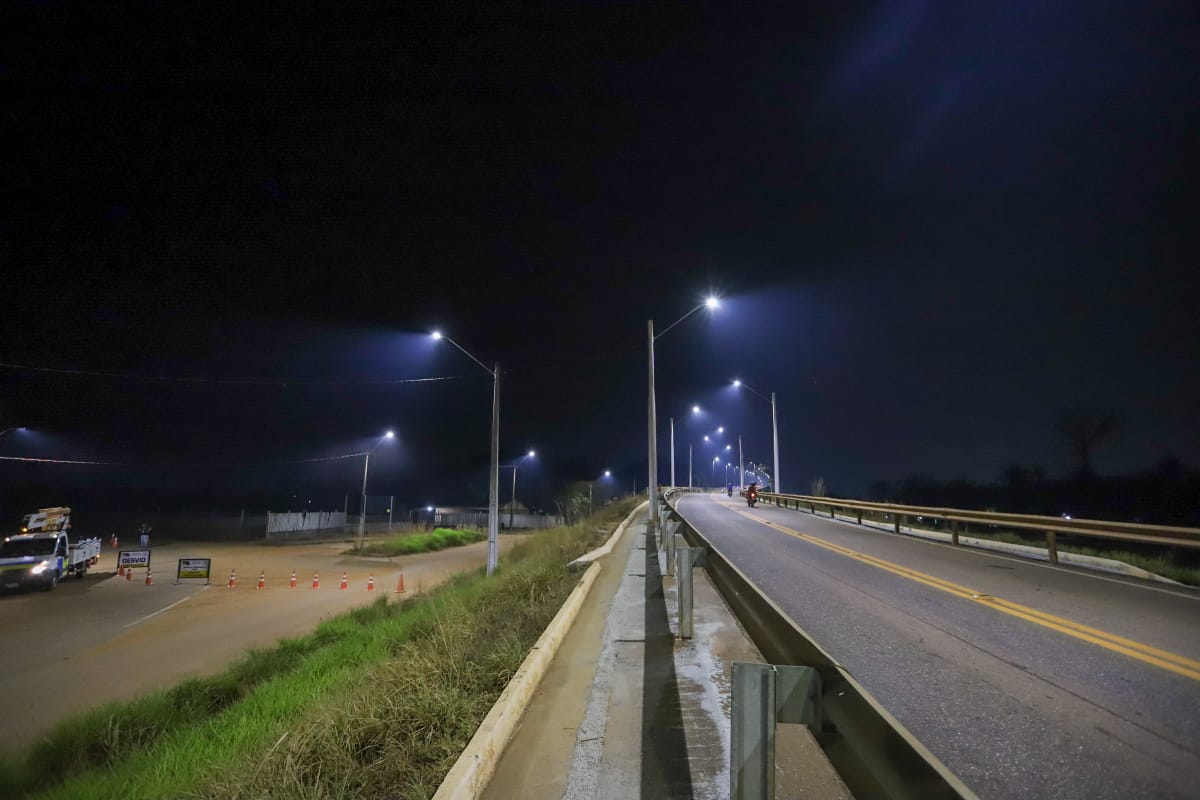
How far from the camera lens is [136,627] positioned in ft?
61.9

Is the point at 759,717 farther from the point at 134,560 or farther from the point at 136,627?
the point at 134,560

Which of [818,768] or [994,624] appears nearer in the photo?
[818,768]

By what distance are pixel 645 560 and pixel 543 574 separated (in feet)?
13.1

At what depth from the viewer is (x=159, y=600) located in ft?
77.9

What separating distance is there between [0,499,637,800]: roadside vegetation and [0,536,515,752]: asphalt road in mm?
1473

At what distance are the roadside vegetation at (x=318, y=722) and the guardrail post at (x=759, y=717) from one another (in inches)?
87.9

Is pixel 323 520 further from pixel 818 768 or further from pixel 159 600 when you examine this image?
pixel 818 768

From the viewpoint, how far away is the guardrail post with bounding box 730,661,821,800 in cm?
241

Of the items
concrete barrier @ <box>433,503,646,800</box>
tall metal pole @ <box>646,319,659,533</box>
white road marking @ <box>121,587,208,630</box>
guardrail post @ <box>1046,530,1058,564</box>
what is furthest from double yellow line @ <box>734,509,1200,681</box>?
white road marking @ <box>121,587,208,630</box>

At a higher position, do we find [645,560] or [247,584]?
[645,560]

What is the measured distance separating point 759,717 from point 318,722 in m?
4.24

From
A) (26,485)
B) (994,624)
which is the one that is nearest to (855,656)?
(994,624)

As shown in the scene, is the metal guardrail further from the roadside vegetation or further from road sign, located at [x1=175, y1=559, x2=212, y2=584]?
road sign, located at [x1=175, y1=559, x2=212, y2=584]

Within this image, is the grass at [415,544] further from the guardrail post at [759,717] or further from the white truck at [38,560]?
the guardrail post at [759,717]
